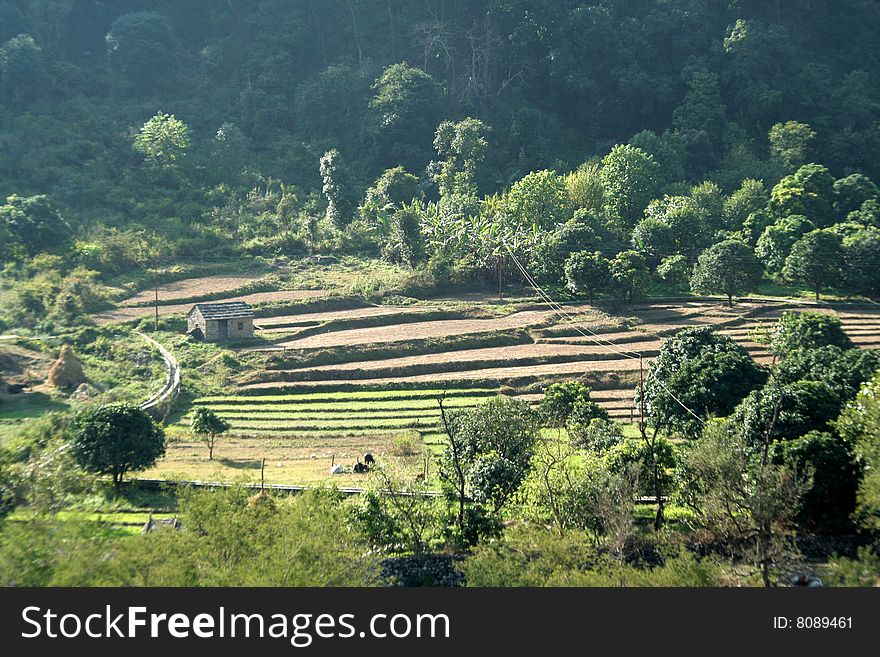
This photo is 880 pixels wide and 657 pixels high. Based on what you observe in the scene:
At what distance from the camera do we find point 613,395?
46.2 metres

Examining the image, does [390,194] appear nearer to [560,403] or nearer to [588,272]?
[588,272]

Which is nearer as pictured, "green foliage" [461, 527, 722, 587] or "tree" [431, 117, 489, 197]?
"green foliage" [461, 527, 722, 587]

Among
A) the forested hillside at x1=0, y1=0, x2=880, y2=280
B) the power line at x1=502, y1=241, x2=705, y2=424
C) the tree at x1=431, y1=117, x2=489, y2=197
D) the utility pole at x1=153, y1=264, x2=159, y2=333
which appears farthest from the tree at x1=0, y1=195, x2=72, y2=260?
the power line at x1=502, y1=241, x2=705, y2=424

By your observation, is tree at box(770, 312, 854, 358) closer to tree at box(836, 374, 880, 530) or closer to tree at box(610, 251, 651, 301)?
tree at box(610, 251, 651, 301)

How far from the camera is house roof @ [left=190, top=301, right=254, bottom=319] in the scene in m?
53.3

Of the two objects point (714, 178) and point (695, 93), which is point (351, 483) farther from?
point (695, 93)

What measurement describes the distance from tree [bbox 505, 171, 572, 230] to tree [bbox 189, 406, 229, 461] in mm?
31898

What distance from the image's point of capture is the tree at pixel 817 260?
58906mm

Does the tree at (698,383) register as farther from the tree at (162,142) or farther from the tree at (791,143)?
the tree at (162,142)

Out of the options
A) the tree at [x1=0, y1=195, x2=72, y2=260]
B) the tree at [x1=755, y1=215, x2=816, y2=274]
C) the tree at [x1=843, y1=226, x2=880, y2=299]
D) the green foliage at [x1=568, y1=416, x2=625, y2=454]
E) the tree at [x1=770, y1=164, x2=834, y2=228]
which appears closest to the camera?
the green foliage at [x1=568, y1=416, x2=625, y2=454]

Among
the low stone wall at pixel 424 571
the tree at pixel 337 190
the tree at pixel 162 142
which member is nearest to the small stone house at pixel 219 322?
the tree at pixel 337 190

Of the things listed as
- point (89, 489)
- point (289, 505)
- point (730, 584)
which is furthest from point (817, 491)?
point (89, 489)

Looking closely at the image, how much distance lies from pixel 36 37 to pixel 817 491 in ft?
283

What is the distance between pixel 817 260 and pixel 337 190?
37.0 meters
